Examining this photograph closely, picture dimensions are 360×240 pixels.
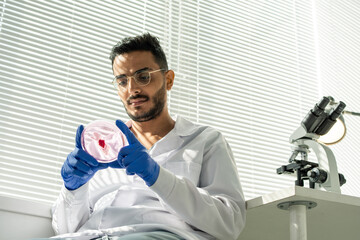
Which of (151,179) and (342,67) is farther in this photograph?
(342,67)

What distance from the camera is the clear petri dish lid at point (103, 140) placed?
134cm

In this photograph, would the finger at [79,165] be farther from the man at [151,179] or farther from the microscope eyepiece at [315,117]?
the microscope eyepiece at [315,117]

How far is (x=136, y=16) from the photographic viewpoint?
2.29 metres

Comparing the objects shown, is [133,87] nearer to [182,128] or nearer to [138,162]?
[182,128]

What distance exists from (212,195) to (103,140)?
0.40 metres

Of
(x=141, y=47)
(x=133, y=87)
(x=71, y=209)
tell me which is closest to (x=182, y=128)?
(x=133, y=87)

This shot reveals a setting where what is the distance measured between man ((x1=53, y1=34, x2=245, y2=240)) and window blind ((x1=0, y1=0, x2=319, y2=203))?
33 cm

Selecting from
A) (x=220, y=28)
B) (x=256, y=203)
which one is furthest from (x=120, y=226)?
(x=220, y=28)

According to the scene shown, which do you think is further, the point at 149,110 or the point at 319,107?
the point at 319,107

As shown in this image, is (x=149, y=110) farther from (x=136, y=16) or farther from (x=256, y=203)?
(x=136, y=16)

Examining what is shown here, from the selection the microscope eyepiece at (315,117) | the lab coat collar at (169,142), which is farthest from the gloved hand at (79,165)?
the microscope eyepiece at (315,117)

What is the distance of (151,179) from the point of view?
1291 millimetres

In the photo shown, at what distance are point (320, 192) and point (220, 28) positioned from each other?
1411mm

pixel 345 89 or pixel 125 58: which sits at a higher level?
pixel 345 89
